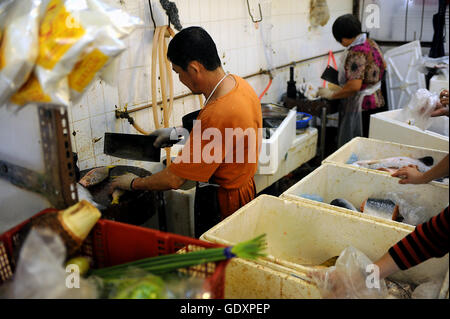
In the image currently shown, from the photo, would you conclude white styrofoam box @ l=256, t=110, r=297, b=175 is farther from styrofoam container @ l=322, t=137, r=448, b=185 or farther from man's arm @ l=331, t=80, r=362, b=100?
man's arm @ l=331, t=80, r=362, b=100

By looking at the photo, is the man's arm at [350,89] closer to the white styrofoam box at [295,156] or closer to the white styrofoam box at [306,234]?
the white styrofoam box at [295,156]

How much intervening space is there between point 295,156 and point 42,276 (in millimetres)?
3195

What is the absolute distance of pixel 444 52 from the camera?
591 cm

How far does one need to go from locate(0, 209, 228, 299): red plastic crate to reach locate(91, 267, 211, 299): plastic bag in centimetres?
5

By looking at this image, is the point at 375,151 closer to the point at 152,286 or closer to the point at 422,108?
the point at 422,108

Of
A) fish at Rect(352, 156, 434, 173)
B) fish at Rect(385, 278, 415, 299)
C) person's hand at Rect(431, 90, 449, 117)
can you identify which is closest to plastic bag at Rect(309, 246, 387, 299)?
fish at Rect(385, 278, 415, 299)

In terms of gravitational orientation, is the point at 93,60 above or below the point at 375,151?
above

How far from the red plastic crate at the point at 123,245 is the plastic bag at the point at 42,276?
0.15 m

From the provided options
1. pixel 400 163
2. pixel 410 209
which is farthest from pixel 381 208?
pixel 400 163

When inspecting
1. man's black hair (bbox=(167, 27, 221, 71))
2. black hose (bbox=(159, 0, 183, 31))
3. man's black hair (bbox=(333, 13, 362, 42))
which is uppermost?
black hose (bbox=(159, 0, 183, 31))

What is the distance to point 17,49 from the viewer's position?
1.09 m

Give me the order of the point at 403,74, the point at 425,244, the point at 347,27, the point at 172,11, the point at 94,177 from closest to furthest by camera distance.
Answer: the point at 425,244 < the point at 94,177 < the point at 172,11 < the point at 347,27 < the point at 403,74

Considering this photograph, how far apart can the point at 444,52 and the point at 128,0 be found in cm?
490

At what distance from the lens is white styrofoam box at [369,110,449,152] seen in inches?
133
